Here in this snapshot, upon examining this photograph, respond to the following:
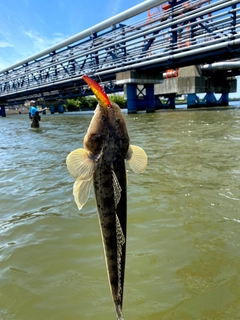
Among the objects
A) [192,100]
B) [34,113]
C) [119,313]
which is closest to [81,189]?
[119,313]

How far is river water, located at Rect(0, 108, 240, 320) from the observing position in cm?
257

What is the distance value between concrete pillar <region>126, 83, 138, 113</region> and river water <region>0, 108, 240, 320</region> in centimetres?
3179

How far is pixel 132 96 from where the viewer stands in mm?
37250

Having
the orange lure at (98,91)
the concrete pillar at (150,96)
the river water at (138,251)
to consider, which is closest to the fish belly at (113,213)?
the orange lure at (98,91)

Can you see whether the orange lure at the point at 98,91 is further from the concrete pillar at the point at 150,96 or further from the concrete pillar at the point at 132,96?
the concrete pillar at the point at 150,96

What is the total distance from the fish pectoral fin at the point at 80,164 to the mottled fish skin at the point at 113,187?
0.05 metres

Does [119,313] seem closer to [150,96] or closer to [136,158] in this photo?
[136,158]

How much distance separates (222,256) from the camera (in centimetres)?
Result: 326

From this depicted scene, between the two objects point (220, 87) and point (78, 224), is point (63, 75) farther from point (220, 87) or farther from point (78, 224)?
point (78, 224)

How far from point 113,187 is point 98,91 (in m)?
0.73

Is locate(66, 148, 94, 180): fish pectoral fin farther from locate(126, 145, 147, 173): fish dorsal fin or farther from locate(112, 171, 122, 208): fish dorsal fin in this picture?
locate(126, 145, 147, 173): fish dorsal fin

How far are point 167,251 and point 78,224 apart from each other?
161 cm

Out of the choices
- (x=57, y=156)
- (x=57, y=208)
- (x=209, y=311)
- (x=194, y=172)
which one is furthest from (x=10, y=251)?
(x=57, y=156)

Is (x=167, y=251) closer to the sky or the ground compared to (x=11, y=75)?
closer to the ground
